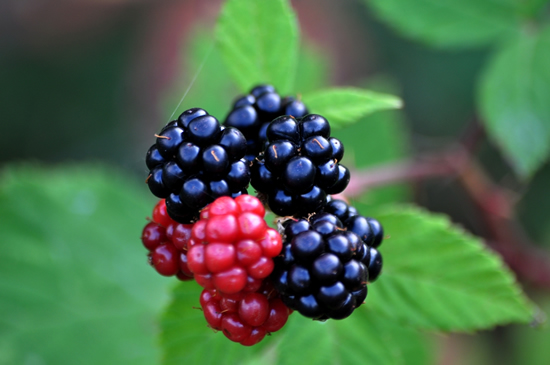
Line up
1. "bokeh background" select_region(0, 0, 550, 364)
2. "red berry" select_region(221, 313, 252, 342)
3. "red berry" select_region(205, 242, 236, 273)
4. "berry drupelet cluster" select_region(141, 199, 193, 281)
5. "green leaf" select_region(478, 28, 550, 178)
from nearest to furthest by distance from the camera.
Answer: "red berry" select_region(205, 242, 236, 273)
"red berry" select_region(221, 313, 252, 342)
"berry drupelet cluster" select_region(141, 199, 193, 281)
"green leaf" select_region(478, 28, 550, 178)
"bokeh background" select_region(0, 0, 550, 364)

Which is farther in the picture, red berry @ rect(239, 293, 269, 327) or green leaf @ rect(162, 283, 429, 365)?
green leaf @ rect(162, 283, 429, 365)

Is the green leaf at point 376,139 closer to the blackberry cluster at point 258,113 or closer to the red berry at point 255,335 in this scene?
the blackberry cluster at point 258,113

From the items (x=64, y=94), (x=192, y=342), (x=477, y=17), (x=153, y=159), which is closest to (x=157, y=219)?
(x=153, y=159)

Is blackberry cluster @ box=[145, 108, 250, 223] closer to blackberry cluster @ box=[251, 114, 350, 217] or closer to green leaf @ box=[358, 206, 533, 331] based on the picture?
blackberry cluster @ box=[251, 114, 350, 217]

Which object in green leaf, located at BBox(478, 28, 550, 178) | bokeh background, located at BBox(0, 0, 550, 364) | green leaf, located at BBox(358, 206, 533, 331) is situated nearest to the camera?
green leaf, located at BBox(358, 206, 533, 331)

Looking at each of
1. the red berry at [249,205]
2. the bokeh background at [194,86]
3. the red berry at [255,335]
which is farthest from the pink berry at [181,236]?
the bokeh background at [194,86]

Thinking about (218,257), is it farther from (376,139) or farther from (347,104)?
(376,139)

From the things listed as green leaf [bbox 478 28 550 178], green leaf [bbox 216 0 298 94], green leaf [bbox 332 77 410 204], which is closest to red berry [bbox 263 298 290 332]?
green leaf [bbox 216 0 298 94]
